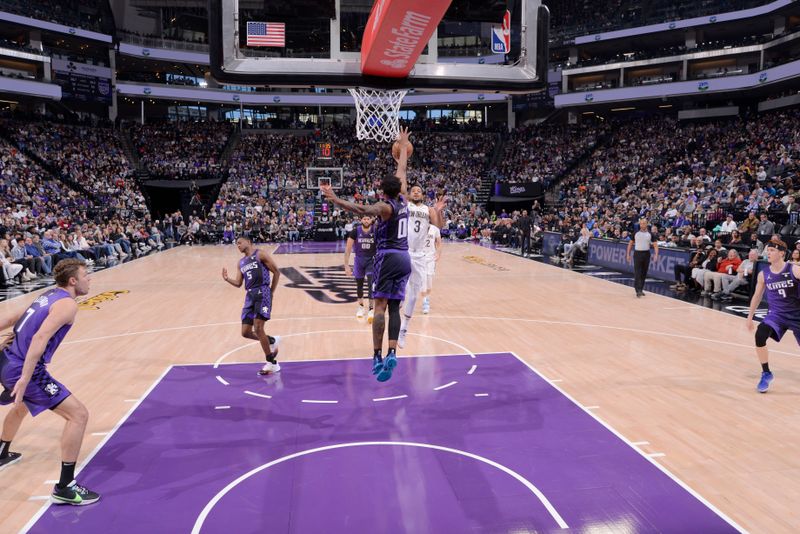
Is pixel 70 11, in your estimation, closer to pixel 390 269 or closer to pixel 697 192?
pixel 697 192

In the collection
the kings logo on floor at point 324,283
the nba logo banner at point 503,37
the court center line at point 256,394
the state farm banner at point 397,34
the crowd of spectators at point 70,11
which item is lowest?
the court center line at point 256,394

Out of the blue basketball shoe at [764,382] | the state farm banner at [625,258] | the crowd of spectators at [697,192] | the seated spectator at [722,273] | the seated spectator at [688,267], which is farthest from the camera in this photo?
the state farm banner at [625,258]

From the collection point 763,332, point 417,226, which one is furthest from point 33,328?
point 763,332

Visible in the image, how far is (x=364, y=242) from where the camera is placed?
10195 mm

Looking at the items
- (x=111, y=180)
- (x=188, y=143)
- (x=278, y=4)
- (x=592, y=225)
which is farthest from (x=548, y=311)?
(x=188, y=143)

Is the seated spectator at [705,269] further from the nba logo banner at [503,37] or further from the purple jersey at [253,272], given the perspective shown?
the purple jersey at [253,272]

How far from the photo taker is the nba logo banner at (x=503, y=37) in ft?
30.5

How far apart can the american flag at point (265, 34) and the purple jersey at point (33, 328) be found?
5639 millimetres

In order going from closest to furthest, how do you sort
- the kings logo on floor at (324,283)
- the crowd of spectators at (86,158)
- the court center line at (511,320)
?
the court center line at (511,320)
the kings logo on floor at (324,283)
the crowd of spectators at (86,158)

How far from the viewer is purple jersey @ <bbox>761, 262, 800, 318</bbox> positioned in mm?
6305

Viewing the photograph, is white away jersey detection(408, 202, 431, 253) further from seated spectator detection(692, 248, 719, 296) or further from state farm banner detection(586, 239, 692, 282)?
state farm banner detection(586, 239, 692, 282)

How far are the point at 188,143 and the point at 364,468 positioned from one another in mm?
38657

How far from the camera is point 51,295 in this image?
13.8 ft

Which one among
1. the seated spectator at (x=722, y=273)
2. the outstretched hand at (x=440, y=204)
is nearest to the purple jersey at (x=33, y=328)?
the outstretched hand at (x=440, y=204)
